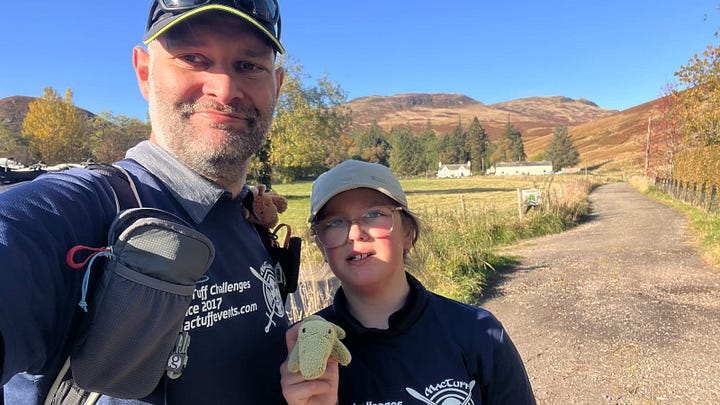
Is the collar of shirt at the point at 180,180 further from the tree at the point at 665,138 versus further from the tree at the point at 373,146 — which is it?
the tree at the point at 373,146

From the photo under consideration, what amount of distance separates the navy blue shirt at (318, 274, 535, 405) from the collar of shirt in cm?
74

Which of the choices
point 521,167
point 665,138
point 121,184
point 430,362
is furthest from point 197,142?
point 521,167

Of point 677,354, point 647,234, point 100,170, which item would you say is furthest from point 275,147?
point 100,170

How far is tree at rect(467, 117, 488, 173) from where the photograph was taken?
97.0 metres

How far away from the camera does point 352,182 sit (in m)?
1.64

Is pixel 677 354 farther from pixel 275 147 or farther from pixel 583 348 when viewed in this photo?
pixel 275 147

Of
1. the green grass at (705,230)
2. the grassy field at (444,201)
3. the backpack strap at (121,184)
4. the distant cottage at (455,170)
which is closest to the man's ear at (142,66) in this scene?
the backpack strap at (121,184)

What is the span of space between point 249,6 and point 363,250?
0.97m

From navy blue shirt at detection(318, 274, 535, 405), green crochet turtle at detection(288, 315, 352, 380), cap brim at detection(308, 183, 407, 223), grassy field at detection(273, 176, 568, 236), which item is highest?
cap brim at detection(308, 183, 407, 223)

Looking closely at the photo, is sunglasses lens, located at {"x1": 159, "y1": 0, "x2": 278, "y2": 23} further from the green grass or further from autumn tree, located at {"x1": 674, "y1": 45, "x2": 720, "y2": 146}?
autumn tree, located at {"x1": 674, "y1": 45, "x2": 720, "y2": 146}

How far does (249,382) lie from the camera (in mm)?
1165

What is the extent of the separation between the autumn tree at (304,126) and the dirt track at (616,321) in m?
23.8

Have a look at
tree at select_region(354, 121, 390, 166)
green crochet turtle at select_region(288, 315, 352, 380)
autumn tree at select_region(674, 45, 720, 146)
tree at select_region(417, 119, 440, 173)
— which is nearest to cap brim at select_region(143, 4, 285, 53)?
green crochet turtle at select_region(288, 315, 352, 380)

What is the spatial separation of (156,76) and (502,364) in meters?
1.62
